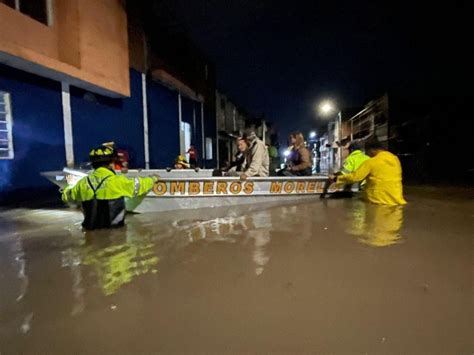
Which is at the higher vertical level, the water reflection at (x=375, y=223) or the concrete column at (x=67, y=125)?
the concrete column at (x=67, y=125)

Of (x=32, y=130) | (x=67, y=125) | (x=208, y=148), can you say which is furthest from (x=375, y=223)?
(x=208, y=148)

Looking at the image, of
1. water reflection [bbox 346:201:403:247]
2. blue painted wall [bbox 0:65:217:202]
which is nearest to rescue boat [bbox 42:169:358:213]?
water reflection [bbox 346:201:403:247]

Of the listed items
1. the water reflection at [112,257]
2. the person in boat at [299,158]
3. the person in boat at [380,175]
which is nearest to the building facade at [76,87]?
the water reflection at [112,257]

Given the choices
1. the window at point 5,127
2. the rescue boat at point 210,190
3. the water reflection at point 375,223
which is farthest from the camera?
the window at point 5,127

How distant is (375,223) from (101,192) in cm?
412

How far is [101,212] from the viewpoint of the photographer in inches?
199

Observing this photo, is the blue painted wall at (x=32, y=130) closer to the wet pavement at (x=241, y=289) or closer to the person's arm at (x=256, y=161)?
the wet pavement at (x=241, y=289)

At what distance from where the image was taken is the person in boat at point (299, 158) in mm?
8461

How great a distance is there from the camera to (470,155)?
14766mm

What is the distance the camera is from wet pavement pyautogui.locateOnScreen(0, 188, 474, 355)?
1.99 m

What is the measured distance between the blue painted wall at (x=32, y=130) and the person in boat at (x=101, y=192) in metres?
4.25

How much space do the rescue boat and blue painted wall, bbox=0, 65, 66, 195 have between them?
1829mm

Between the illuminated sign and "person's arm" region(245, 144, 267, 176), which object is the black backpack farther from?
"person's arm" region(245, 144, 267, 176)

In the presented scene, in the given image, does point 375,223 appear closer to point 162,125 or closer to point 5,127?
point 5,127
